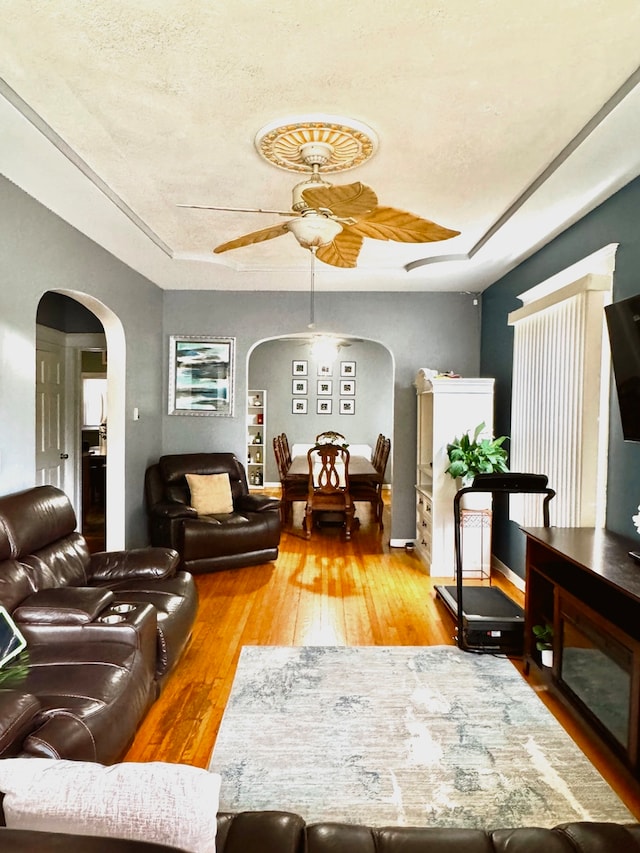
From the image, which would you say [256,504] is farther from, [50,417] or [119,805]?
[119,805]

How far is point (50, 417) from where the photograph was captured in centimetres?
555

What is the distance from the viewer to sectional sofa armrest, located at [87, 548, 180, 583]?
317 centimetres

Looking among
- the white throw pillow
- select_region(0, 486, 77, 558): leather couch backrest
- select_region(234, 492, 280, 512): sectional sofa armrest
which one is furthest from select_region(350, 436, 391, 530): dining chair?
the white throw pillow

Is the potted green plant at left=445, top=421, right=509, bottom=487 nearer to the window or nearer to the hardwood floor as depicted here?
the window

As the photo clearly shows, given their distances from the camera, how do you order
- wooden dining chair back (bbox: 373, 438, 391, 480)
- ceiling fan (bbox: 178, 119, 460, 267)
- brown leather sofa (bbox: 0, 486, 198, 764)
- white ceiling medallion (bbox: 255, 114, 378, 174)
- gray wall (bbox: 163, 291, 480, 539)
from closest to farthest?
brown leather sofa (bbox: 0, 486, 198, 764) → ceiling fan (bbox: 178, 119, 460, 267) → white ceiling medallion (bbox: 255, 114, 378, 174) → gray wall (bbox: 163, 291, 480, 539) → wooden dining chair back (bbox: 373, 438, 391, 480)

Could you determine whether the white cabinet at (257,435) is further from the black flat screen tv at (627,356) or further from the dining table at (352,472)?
the black flat screen tv at (627,356)

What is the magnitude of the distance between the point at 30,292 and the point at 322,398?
23.4 feet

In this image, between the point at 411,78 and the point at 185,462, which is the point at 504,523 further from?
the point at 411,78

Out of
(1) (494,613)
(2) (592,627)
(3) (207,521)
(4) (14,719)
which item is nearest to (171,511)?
(3) (207,521)

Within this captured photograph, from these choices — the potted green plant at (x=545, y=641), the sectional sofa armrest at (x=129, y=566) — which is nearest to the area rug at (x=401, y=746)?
the potted green plant at (x=545, y=641)

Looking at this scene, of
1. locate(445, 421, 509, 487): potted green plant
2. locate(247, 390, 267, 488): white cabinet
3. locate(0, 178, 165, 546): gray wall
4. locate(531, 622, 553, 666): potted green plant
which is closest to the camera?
locate(531, 622, 553, 666): potted green plant

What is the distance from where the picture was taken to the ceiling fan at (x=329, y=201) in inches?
85.4

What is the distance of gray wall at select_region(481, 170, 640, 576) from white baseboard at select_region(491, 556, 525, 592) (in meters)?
0.06

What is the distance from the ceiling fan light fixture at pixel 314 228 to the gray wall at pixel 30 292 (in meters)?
1.69
